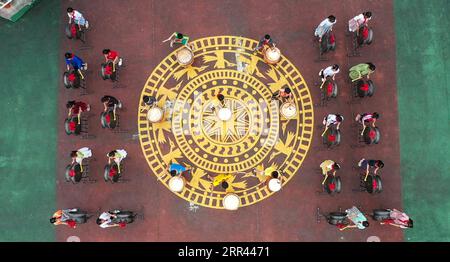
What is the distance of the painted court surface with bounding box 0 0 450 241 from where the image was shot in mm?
17938

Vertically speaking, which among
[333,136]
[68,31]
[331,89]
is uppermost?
[68,31]

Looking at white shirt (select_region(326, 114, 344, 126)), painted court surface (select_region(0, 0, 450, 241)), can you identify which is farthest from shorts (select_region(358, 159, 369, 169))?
white shirt (select_region(326, 114, 344, 126))

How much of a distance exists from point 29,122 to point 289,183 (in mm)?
12060

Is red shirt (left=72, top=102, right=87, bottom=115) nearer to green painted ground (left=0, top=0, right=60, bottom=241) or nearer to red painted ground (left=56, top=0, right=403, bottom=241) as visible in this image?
red painted ground (left=56, top=0, right=403, bottom=241)

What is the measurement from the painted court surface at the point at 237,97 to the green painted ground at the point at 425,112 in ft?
0.15

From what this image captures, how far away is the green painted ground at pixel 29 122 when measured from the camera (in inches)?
719

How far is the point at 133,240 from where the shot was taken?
18062 millimetres

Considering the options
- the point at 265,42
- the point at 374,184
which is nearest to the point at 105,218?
the point at 265,42

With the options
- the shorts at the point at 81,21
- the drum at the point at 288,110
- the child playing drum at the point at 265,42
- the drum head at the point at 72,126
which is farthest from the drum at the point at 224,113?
the shorts at the point at 81,21

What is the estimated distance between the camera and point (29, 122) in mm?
18531

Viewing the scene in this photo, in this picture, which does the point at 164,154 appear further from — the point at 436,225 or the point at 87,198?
the point at 436,225

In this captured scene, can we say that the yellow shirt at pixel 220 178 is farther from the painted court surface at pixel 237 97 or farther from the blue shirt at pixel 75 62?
the blue shirt at pixel 75 62

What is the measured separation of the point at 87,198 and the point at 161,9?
9.20m

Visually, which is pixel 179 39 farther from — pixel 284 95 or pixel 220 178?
pixel 220 178
